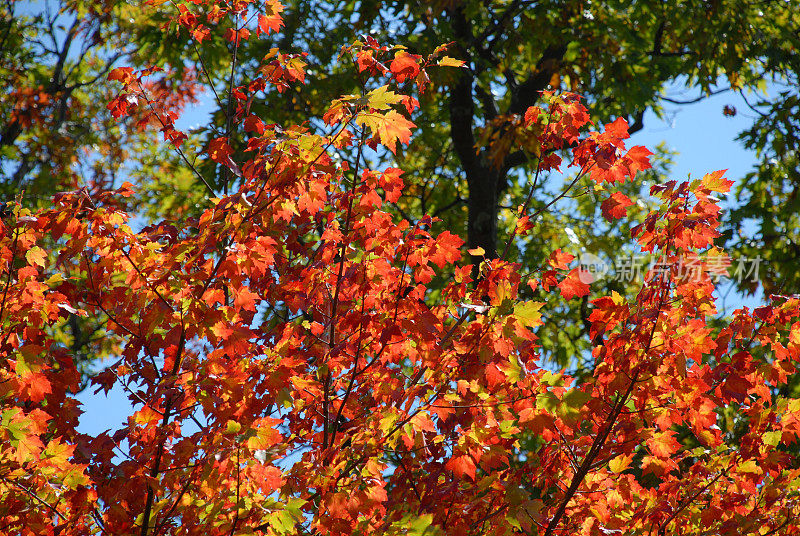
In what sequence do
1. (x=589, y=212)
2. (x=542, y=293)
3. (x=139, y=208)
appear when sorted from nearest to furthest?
(x=542, y=293) → (x=589, y=212) → (x=139, y=208)

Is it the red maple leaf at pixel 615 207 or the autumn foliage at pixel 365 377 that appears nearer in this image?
the autumn foliage at pixel 365 377

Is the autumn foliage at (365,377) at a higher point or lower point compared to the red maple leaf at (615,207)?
lower

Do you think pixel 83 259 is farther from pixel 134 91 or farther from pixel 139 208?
pixel 139 208

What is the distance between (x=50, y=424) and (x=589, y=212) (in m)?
9.70

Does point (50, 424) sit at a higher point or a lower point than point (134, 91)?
lower

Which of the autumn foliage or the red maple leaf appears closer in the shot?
the autumn foliage

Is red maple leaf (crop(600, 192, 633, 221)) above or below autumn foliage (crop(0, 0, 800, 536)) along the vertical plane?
above

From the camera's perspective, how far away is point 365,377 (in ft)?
12.4

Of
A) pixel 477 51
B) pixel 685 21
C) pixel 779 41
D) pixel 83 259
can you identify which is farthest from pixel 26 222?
pixel 779 41

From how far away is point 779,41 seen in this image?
8.99 m

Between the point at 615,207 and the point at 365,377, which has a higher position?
the point at 615,207

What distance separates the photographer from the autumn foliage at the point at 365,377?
296cm

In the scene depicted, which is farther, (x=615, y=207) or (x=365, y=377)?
(x=365, y=377)

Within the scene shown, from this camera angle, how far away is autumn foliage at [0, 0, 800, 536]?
2957mm
